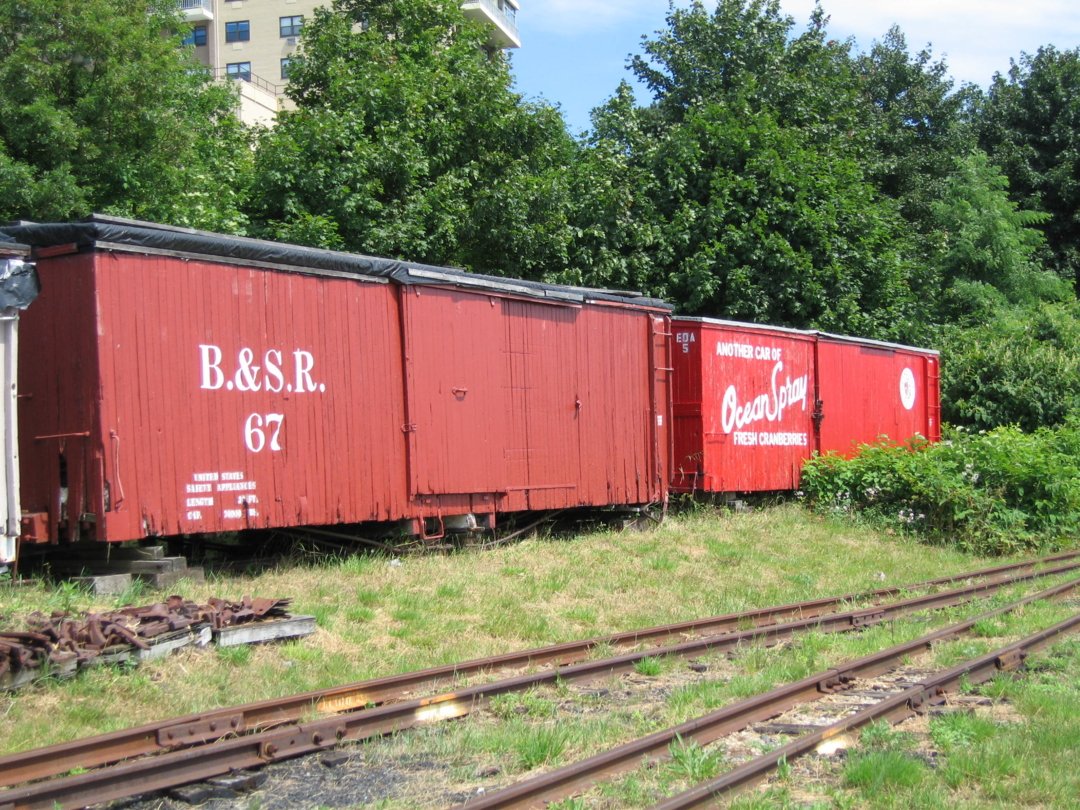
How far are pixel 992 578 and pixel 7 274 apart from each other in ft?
38.1

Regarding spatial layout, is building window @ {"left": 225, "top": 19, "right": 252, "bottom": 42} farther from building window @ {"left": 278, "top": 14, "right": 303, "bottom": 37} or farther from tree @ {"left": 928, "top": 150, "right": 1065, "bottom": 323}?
tree @ {"left": 928, "top": 150, "right": 1065, "bottom": 323}

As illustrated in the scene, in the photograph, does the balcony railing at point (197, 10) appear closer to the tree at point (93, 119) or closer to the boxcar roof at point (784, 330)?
the tree at point (93, 119)

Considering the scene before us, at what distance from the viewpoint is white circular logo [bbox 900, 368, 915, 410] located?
22.7 meters

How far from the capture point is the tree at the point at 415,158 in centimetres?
2023

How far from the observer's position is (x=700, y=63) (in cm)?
2903

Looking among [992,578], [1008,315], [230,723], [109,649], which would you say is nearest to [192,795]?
[230,723]

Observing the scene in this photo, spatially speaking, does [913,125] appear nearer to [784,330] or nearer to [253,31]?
[784,330]

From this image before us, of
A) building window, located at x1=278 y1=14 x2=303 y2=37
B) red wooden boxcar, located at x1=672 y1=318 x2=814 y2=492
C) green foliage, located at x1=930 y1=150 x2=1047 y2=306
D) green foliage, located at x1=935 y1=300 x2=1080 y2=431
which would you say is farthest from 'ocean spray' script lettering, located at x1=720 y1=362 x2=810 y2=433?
building window, located at x1=278 y1=14 x2=303 y2=37

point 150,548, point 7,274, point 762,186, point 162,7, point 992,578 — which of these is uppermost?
point 162,7

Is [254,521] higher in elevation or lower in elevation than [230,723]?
higher

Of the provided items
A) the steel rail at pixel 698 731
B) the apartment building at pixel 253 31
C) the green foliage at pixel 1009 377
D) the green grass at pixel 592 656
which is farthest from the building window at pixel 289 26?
the steel rail at pixel 698 731

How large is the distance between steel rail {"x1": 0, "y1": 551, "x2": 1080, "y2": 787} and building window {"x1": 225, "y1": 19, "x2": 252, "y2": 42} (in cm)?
4747

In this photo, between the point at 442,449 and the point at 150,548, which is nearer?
the point at 150,548

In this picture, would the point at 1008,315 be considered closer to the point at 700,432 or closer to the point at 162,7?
the point at 700,432
